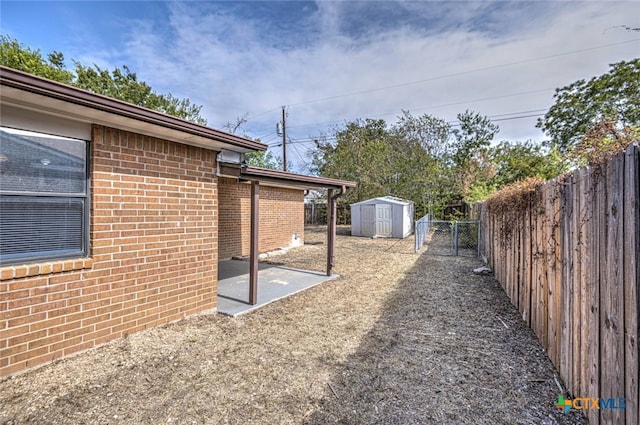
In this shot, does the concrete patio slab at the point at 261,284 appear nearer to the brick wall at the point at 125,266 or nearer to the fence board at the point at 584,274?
the brick wall at the point at 125,266

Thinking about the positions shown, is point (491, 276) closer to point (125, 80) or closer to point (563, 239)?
point (563, 239)

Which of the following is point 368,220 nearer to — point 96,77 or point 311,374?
point 311,374

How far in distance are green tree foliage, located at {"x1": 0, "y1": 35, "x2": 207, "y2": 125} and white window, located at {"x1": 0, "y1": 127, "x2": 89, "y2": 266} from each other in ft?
46.9

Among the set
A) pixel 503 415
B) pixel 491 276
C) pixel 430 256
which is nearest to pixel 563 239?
pixel 503 415

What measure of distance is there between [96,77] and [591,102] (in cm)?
2787

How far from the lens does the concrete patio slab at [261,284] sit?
4.89 metres

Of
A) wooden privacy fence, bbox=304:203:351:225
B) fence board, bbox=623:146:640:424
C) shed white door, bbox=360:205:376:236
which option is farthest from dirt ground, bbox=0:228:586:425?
wooden privacy fence, bbox=304:203:351:225

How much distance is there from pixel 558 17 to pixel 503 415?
9021 mm

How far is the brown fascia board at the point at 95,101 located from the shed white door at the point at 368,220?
12.2 meters

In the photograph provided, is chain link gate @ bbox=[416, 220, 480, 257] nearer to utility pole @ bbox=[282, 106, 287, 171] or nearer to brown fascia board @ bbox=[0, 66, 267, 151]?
brown fascia board @ bbox=[0, 66, 267, 151]

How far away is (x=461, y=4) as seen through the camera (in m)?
7.93

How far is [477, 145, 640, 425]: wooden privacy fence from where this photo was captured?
1.54 m

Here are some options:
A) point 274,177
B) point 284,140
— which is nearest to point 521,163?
point 274,177

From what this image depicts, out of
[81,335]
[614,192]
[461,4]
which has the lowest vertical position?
[81,335]
